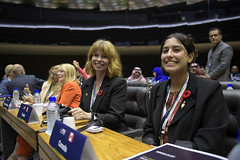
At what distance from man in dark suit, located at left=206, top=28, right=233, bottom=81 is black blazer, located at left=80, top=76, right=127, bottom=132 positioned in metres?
1.94

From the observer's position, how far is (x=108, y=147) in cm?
102

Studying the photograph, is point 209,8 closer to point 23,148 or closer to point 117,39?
point 117,39

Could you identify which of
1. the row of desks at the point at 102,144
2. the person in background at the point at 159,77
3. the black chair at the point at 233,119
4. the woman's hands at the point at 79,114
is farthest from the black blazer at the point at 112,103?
the person in background at the point at 159,77

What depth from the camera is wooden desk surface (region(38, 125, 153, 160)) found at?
919 mm

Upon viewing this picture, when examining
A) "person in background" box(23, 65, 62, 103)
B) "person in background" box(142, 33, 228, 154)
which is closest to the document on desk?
"person in background" box(142, 33, 228, 154)

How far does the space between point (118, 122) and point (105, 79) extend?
469mm

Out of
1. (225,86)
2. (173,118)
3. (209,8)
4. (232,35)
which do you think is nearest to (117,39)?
(209,8)

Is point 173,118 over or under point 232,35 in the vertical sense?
under

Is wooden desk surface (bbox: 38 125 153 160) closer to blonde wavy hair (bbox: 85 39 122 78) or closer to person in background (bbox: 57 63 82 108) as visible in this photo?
blonde wavy hair (bbox: 85 39 122 78)

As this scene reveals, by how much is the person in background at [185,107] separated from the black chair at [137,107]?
51cm

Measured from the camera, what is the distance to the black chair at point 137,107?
204 cm

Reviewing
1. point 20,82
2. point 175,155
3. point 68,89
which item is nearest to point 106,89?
point 68,89

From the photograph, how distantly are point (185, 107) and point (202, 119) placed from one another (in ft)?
0.39

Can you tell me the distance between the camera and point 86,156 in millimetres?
767
